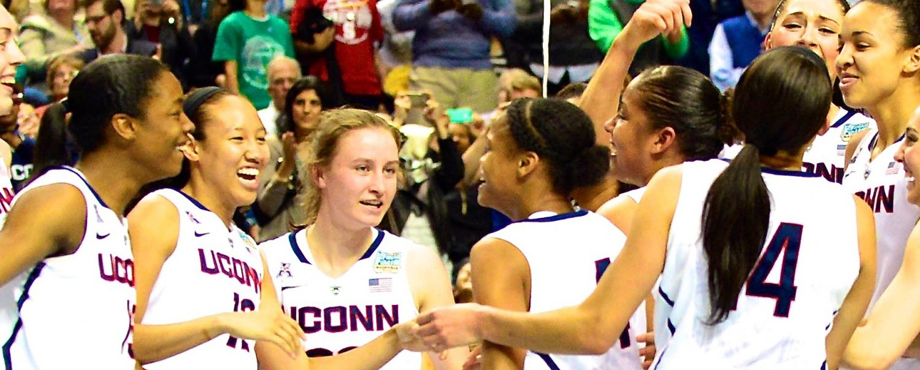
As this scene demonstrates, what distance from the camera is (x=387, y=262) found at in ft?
13.3

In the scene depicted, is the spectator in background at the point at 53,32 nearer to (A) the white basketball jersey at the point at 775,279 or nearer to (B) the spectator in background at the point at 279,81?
(B) the spectator in background at the point at 279,81

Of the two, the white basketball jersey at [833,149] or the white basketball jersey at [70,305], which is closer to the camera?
the white basketball jersey at [70,305]

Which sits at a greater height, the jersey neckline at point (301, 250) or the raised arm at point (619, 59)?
the raised arm at point (619, 59)

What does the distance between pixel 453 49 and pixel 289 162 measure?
212 centimetres

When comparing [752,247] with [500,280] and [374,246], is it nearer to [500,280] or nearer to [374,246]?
[500,280]

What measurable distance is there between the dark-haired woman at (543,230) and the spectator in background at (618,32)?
4.42 m

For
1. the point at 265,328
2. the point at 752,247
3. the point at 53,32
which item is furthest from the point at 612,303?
the point at 53,32

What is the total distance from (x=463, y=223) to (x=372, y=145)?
3.43 metres

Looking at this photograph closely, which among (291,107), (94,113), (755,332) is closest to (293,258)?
(94,113)

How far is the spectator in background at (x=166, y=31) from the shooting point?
27.7ft

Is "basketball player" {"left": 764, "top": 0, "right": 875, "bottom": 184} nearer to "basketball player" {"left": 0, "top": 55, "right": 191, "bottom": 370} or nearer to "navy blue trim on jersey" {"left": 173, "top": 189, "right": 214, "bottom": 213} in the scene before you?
"navy blue trim on jersey" {"left": 173, "top": 189, "right": 214, "bottom": 213}

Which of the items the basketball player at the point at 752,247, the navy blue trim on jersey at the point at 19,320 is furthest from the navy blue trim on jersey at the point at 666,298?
the navy blue trim on jersey at the point at 19,320

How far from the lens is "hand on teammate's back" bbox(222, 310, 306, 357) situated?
3.33m

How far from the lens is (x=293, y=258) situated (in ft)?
13.3
